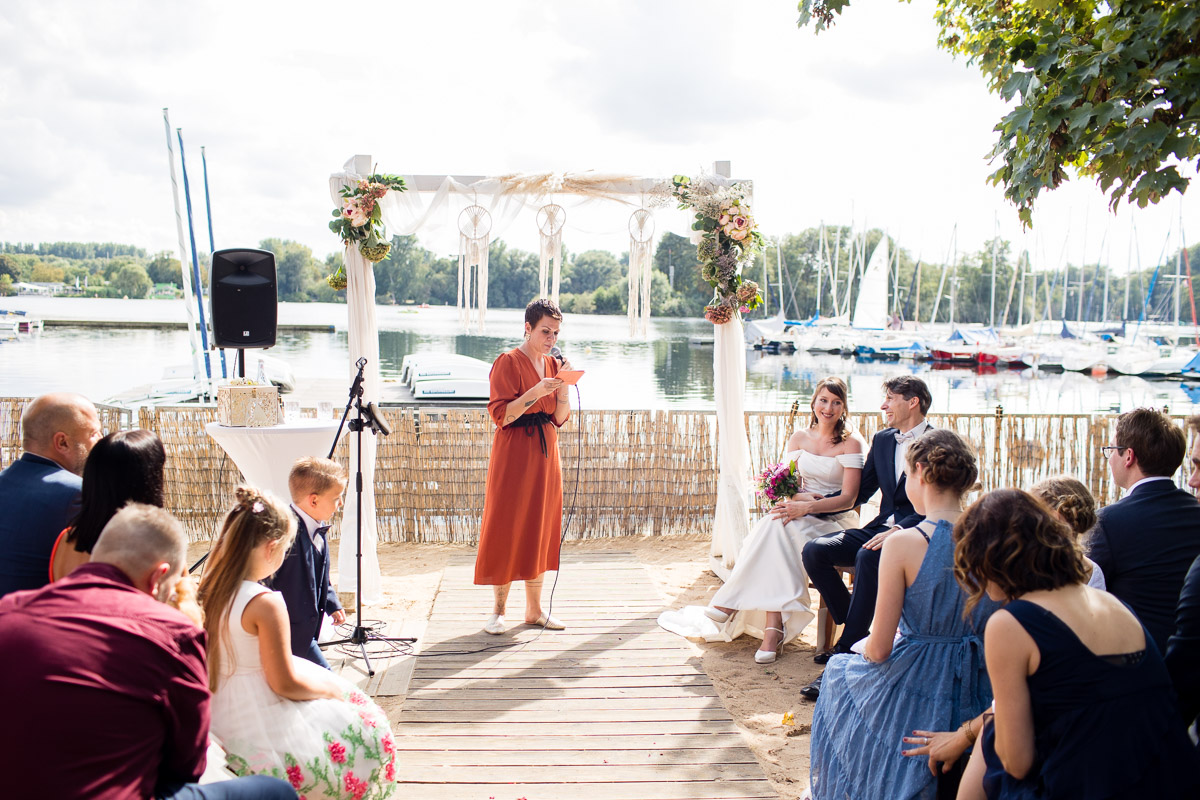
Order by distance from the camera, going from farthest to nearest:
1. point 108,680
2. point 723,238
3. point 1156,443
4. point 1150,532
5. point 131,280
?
1. point 131,280
2. point 723,238
3. point 1156,443
4. point 1150,532
5. point 108,680

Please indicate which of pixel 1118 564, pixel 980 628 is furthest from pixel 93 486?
pixel 1118 564

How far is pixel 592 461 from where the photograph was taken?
687 cm

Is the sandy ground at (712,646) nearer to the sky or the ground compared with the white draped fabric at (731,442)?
nearer to the ground

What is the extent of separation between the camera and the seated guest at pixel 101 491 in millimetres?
2436

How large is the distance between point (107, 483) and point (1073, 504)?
10.0 feet

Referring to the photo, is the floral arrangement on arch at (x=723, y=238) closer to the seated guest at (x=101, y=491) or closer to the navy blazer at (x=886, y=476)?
the navy blazer at (x=886, y=476)

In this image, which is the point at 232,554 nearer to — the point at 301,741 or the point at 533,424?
the point at 301,741

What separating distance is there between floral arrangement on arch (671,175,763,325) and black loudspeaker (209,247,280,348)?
286 centimetres

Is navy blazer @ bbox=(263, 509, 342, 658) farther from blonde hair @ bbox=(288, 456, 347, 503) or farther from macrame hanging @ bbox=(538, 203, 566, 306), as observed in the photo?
macrame hanging @ bbox=(538, 203, 566, 306)

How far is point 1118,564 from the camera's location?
8.45 feet

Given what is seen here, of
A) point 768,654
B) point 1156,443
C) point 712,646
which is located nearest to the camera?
point 1156,443

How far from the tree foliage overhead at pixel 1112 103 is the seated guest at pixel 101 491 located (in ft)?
11.3

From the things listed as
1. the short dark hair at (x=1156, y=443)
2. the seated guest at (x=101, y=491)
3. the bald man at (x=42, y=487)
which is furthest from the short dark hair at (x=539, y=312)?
the short dark hair at (x=1156, y=443)

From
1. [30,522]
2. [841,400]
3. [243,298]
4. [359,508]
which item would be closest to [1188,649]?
[841,400]
